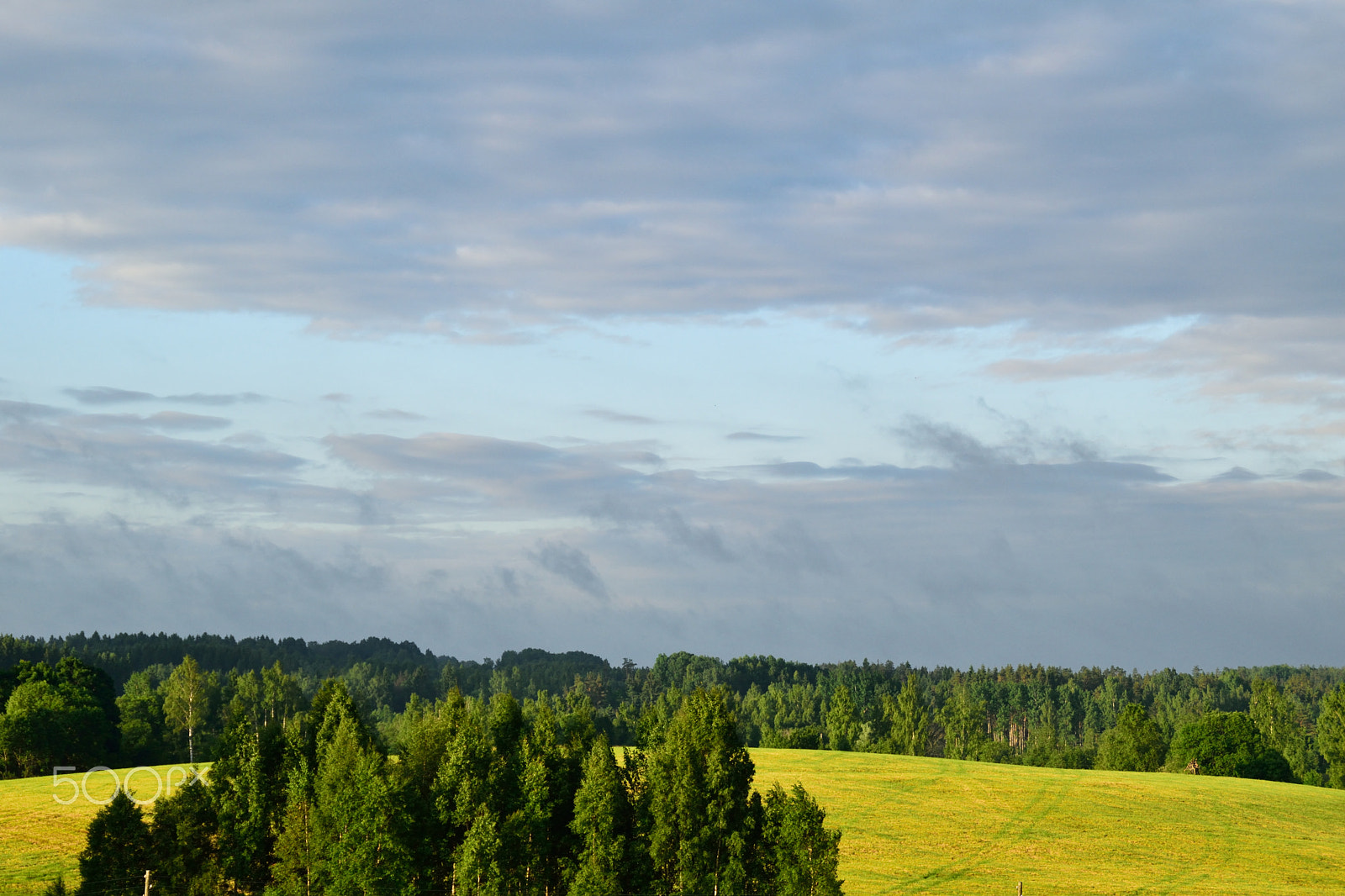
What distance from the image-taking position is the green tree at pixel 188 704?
568 feet

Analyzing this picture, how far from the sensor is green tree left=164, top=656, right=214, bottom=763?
173000 mm

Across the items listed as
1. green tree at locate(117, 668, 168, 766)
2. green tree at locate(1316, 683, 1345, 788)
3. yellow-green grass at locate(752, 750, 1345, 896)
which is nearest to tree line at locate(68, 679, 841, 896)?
yellow-green grass at locate(752, 750, 1345, 896)

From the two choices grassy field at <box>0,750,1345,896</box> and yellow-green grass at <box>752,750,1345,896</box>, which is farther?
yellow-green grass at <box>752,750,1345,896</box>

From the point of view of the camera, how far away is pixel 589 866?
70875 millimetres

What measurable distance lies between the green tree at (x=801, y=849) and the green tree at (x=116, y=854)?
36726 mm

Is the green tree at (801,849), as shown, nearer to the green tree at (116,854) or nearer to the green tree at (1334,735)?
the green tree at (116,854)

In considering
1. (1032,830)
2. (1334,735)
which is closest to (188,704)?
(1032,830)

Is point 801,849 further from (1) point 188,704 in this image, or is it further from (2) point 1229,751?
(1) point 188,704

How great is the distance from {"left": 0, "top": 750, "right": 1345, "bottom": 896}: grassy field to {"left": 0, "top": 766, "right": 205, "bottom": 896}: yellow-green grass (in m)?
0.19

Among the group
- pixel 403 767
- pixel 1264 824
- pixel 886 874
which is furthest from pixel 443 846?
pixel 1264 824

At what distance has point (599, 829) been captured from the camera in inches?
2827

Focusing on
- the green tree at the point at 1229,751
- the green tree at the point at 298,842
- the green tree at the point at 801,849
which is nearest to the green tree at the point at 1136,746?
the green tree at the point at 1229,751

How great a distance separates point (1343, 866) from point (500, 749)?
64.6m

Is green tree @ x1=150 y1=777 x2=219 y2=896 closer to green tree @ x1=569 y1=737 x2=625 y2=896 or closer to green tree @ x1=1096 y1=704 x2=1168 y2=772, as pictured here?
green tree @ x1=569 y1=737 x2=625 y2=896
